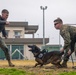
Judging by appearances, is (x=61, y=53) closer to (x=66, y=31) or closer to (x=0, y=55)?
(x=66, y=31)

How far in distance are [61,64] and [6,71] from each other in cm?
Result: 301

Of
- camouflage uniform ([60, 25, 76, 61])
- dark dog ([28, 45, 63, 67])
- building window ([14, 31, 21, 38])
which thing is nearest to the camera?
camouflage uniform ([60, 25, 76, 61])

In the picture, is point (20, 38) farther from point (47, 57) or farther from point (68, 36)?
point (68, 36)

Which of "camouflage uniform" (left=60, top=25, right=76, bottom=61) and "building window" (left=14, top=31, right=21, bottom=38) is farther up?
"camouflage uniform" (left=60, top=25, right=76, bottom=61)

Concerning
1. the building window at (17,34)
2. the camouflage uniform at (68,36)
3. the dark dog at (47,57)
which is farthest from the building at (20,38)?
the camouflage uniform at (68,36)

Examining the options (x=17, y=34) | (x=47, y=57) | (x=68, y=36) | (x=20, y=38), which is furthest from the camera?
(x=17, y=34)

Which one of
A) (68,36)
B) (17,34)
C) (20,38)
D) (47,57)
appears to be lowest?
(20,38)

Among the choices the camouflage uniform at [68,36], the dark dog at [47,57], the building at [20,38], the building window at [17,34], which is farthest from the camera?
the building window at [17,34]

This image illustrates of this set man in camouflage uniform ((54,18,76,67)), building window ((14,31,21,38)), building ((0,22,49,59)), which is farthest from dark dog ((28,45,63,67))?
building window ((14,31,21,38))

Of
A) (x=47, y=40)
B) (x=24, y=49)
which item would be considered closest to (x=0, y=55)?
(x=24, y=49)

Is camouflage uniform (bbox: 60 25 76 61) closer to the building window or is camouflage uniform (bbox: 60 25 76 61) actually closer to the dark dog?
the dark dog

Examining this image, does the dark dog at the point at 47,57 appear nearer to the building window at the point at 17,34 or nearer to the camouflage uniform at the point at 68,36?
the camouflage uniform at the point at 68,36

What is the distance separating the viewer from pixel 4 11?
35.3 feet

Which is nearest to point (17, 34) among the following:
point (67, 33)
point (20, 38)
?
point (20, 38)
